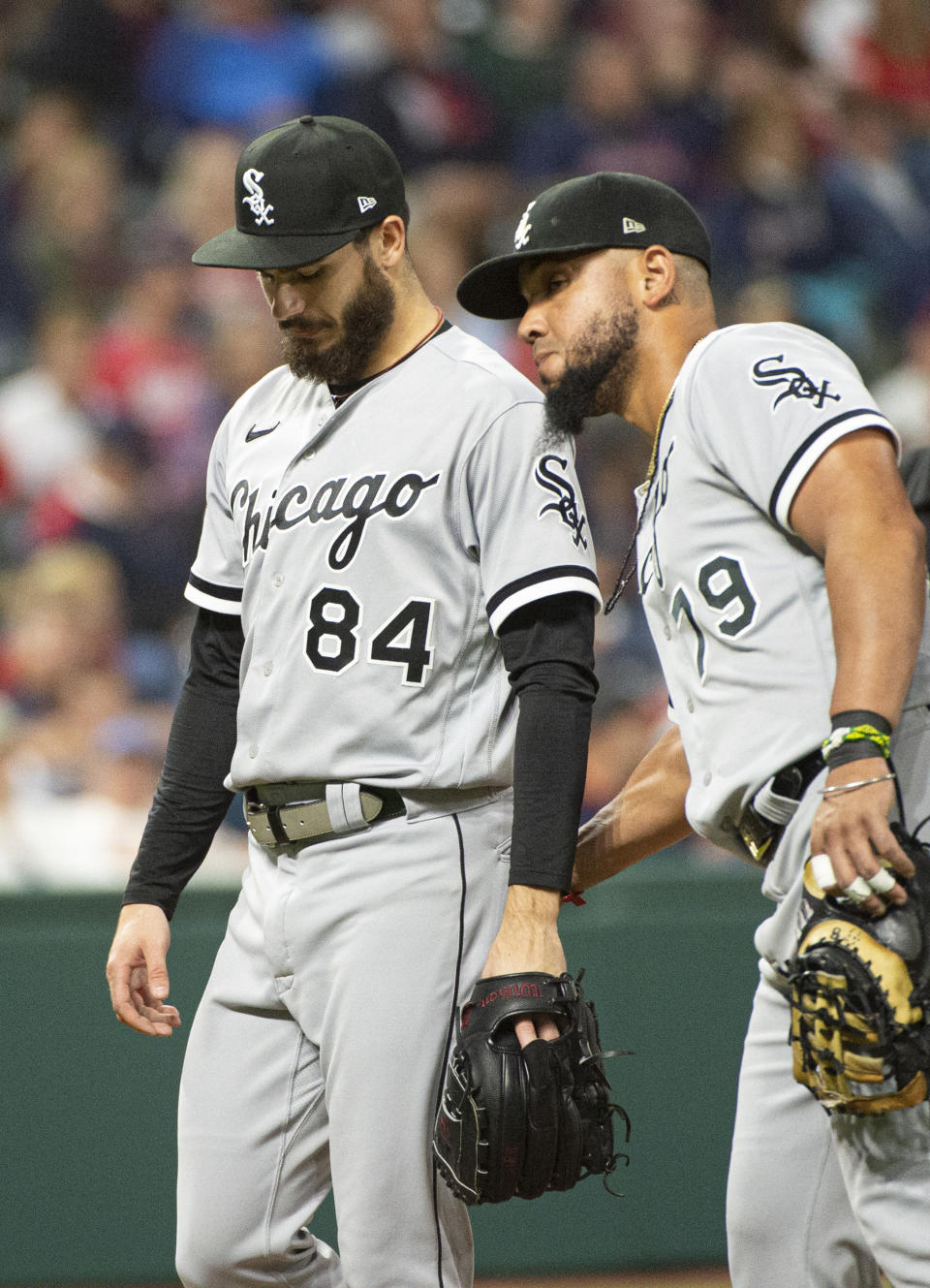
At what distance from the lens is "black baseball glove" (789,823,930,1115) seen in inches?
62.2

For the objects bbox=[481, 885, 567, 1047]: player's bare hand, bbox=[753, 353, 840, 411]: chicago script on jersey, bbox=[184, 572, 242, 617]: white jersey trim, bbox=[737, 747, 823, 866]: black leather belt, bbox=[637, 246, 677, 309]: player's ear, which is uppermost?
bbox=[637, 246, 677, 309]: player's ear

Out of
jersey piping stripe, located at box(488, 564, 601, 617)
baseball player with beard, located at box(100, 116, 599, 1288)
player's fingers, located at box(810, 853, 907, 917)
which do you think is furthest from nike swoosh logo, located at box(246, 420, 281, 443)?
player's fingers, located at box(810, 853, 907, 917)

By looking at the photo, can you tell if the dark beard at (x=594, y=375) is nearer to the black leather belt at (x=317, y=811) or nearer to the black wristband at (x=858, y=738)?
the black leather belt at (x=317, y=811)

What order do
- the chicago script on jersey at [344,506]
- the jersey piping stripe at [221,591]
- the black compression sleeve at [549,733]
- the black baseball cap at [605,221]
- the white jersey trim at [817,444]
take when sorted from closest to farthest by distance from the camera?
the white jersey trim at [817,444], the black compression sleeve at [549,733], the chicago script on jersey at [344,506], the black baseball cap at [605,221], the jersey piping stripe at [221,591]

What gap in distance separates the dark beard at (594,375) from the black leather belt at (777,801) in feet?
1.97

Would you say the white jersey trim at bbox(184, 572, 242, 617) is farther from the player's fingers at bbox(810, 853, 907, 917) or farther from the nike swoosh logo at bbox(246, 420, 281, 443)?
the player's fingers at bbox(810, 853, 907, 917)

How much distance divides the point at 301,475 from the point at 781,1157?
3.69ft

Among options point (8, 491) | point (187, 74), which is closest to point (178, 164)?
point (187, 74)

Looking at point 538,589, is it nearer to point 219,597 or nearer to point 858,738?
point 858,738

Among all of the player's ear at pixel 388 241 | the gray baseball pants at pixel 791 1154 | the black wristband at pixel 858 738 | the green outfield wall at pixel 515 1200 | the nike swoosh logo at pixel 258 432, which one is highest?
the player's ear at pixel 388 241

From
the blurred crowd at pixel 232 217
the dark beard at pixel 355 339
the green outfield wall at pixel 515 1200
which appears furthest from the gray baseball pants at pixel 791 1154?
the blurred crowd at pixel 232 217

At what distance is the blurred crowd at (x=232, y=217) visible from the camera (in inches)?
187

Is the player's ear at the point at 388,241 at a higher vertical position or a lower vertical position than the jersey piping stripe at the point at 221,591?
higher

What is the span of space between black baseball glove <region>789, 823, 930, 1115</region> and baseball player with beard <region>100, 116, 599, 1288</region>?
386mm
